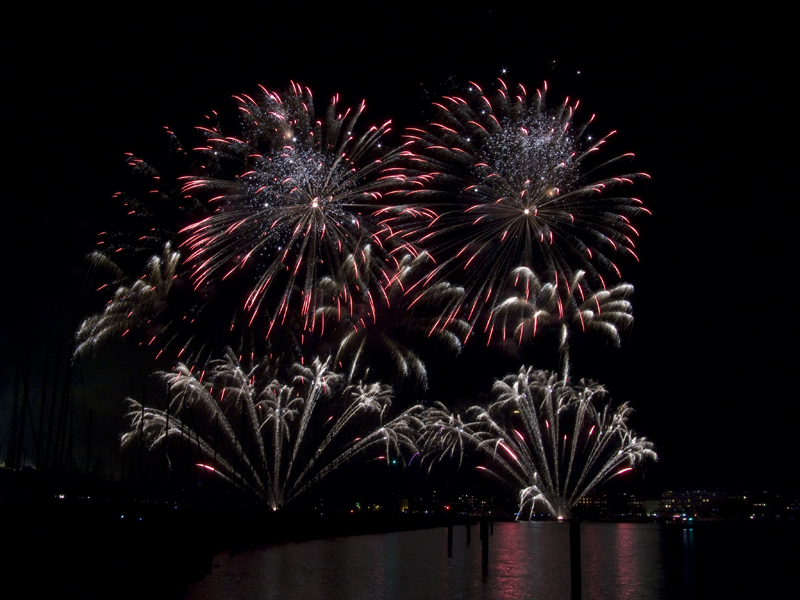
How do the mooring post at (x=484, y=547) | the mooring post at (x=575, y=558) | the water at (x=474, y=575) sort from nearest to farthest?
the mooring post at (x=575, y=558) < the water at (x=474, y=575) < the mooring post at (x=484, y=547)

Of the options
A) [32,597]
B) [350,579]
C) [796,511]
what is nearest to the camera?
[32,597]

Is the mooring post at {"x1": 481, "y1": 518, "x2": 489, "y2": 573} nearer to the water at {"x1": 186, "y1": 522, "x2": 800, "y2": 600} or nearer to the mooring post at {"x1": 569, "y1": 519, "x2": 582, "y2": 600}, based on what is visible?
the water at {"x1": 186, "y1": 522, "x2": 800, "y2": 600}

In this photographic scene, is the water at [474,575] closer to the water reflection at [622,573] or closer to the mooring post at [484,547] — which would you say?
the water reflection at [622,573]

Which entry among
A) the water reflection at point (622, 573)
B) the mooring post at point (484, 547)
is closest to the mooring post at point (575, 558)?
the water reflection at point (622, 573)

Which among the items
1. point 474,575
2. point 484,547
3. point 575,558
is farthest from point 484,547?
point 575,558

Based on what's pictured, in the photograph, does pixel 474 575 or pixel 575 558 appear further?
pixel 474 575

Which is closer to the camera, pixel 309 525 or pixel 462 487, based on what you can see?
pixel 309 525

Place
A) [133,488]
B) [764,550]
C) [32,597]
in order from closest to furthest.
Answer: [32,597]
[764,550]
[133,488]

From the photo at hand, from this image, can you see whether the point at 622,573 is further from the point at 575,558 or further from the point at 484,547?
the point at 575,558

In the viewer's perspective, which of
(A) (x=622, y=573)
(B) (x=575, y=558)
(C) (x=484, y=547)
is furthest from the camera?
(C) (x=484, y=547)

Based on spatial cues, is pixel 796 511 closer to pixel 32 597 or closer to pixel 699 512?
pixel 699 512

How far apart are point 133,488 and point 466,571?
4284 cm

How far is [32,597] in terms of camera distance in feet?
31.6

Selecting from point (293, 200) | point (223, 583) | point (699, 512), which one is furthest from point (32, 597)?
point (699, 512)
